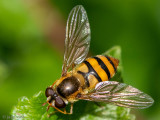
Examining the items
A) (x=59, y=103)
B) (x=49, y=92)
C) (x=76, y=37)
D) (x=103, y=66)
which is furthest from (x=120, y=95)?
(x=76, y=37)

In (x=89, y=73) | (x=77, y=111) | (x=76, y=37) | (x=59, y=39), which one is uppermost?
(x=59, y=39)

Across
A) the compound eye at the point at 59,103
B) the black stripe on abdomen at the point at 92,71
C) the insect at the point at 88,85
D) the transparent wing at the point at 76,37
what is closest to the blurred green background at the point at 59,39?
the transparent wing at the point at 76,37

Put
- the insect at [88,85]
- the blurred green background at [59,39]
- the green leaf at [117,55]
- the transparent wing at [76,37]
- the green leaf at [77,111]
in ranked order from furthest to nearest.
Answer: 1. the blurred green background at [59,39]
2. the transparent wing at [76,37]
3. the green leaf at [117,55]
4. the insect at [88,85]
5. the green leaf at [77,111]

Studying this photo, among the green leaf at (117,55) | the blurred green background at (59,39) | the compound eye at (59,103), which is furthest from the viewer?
the blurred green background at (59,39)

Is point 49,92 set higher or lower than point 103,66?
lower

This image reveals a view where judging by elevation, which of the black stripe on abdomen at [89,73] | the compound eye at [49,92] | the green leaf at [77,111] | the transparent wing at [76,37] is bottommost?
the green leaf at [77,111]

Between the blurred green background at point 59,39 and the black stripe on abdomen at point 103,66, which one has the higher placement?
the blurred green background at point 59,39

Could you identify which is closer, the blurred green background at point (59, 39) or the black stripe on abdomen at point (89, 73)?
the black stripe on abdomen at point (89, 73)

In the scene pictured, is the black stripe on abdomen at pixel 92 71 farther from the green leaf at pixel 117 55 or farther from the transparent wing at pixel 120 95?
the green leaf at pixel 117 55

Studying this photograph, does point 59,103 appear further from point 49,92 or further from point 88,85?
point 88,85
